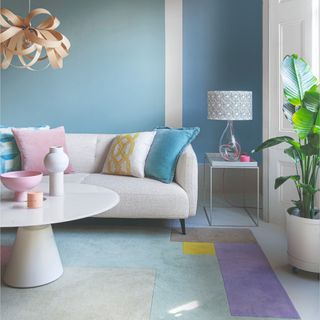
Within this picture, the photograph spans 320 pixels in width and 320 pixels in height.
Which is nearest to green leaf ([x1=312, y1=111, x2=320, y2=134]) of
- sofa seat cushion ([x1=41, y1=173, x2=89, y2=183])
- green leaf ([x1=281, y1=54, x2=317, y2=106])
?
green leaf ([x1=281, y1=54, x2=317, y2=106])

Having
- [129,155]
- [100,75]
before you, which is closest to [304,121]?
[129,155]

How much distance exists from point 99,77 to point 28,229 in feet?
8.46

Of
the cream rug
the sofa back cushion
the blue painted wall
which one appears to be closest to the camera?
the cream rug

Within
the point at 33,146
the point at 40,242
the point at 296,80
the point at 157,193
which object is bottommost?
the point at 40,242

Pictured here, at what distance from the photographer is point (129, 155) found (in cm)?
355

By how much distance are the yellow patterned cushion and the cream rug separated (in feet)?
3.80

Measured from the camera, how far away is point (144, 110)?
4.57 m

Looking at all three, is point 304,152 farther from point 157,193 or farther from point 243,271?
point 157,193

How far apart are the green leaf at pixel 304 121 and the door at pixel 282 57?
0.87m

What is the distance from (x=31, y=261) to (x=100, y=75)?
2.71 m

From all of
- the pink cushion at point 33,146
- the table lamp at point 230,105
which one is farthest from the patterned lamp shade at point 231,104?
the pink cushion at point 33,146

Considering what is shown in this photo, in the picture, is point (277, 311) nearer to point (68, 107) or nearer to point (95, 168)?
point (95, 168)

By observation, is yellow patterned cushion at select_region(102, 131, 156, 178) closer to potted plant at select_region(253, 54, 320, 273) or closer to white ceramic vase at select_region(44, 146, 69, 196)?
white ceramic vase at select_region(44, 146, 69, 196)

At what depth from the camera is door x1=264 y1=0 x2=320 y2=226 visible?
3.12 m
